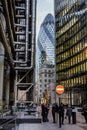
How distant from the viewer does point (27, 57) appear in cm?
5112

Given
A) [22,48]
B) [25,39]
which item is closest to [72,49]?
[22,48]

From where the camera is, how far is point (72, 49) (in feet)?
333

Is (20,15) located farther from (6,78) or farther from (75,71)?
(75,71)

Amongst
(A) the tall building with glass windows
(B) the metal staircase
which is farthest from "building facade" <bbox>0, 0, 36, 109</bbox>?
(A) the tall building with glass windows

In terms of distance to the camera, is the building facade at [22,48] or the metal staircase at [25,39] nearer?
the building facade at [22,48]

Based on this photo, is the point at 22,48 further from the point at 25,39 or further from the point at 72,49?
the point at 72,49

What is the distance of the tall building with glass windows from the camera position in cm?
8856

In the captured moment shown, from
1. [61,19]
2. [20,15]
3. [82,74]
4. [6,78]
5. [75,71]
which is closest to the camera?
[6,78]

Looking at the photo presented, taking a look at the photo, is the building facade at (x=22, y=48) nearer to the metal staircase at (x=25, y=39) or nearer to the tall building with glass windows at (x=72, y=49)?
the metal staircase at (x=25, y=39)

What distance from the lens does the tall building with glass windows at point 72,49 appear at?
88562 millimetres

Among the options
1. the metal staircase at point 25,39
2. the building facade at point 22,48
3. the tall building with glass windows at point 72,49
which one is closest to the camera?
the building facade at point 22,48

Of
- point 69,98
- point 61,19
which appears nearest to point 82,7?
point 61,19

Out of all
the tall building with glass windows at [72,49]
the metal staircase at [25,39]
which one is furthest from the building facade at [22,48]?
the tall building with glass windows at [72,49]

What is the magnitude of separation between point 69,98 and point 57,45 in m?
27.7
